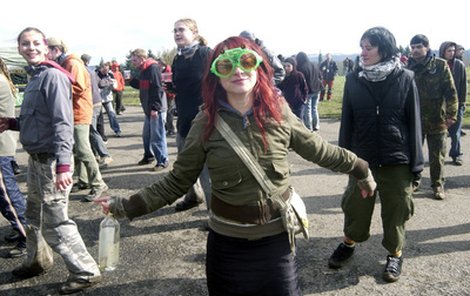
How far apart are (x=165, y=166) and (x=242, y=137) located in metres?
5.25

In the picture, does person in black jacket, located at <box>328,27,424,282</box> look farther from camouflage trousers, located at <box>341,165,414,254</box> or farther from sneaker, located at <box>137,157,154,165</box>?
sneaker, located at <box>137,157,154,165</box>

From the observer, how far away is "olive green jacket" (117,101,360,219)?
2.13 m

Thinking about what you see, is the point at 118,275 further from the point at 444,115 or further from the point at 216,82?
the point at 444,115

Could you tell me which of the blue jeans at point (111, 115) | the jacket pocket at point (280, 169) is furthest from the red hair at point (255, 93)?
the blue jeans at point (111, 115)

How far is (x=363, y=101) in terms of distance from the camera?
3418 mm

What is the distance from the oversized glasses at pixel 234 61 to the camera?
2.05m

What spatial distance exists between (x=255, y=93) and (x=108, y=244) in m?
1.33

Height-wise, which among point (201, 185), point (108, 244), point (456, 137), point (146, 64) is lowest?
point (456, 137)

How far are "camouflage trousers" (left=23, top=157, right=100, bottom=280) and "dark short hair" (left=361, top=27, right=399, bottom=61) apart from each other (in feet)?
9.17

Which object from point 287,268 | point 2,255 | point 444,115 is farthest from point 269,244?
point 444,115

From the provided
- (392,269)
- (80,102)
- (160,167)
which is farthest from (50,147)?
(160,167)

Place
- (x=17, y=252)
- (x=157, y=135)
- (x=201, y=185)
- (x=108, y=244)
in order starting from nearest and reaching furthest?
(x=108, y=244) < (x=17, y=252) < (x=201, y=185) < (x=157, y=135)

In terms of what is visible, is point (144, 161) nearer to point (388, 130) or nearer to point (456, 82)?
point (388, 130)

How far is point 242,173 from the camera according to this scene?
211 centimetres
